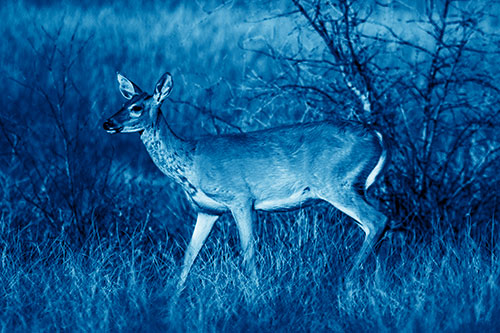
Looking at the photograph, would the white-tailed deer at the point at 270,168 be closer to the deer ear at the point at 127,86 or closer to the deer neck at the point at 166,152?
the deer neck at the point at 166,152

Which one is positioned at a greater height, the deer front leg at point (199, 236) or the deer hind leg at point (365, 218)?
the deer hind leg at point (365, 218)

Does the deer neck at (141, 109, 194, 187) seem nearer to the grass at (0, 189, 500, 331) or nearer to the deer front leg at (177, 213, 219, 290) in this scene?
the deer front leg at (177, 213, 219, 290)

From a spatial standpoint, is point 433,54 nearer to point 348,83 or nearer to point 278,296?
point 348,83

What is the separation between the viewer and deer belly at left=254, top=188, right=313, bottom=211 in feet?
18.8

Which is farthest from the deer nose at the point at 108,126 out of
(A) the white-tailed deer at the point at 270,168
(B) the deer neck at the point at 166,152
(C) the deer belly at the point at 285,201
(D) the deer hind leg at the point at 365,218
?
(D) the deer hind leg at the point at 365,218

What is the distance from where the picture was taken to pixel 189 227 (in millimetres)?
7609

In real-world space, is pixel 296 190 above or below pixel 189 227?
above

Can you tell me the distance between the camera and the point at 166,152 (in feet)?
18.9

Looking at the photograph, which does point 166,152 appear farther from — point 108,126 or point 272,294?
point 272,294

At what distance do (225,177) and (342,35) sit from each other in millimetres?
2237

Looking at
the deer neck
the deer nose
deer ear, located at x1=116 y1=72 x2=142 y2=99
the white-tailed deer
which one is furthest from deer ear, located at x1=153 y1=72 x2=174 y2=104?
the deer nose

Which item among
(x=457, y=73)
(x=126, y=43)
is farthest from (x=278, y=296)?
(x=126, y=43)

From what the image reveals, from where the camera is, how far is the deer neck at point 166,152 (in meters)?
5.74

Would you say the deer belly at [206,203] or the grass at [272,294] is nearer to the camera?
the grass at [272,294]
